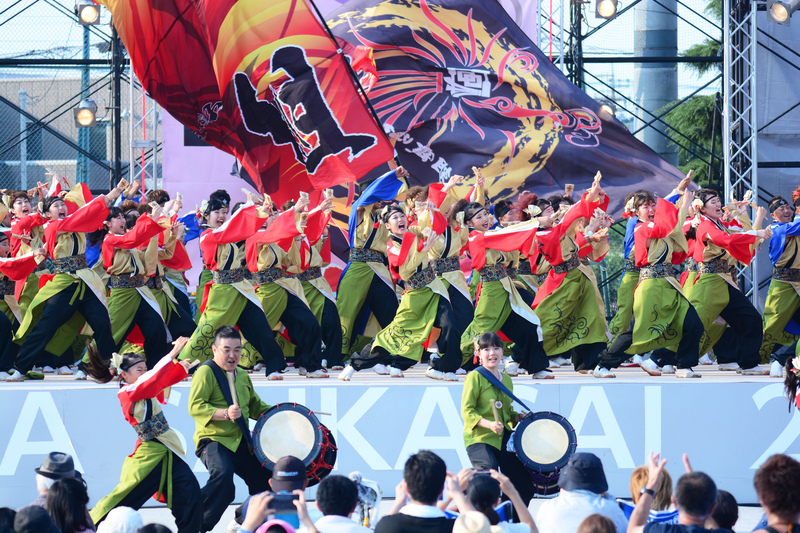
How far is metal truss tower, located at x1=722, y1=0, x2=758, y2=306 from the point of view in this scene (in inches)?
335

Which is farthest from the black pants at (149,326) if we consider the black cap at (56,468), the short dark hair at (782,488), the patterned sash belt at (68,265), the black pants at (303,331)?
the short dark hair at (782,488)

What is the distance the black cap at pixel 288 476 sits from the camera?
11.8ft

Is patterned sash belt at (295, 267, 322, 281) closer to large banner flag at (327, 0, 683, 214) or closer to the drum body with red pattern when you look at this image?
large banner flag at (327, 0, 683, 214)

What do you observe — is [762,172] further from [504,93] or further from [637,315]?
[637,315]

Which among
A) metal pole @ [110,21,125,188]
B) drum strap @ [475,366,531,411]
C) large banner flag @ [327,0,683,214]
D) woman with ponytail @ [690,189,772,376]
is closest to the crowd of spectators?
drum strap @ [475,366,531,411]

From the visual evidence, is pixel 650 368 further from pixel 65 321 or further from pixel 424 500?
pixel 424 500

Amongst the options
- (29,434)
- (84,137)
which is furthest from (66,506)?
(84,137)

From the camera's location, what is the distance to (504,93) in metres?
9.05

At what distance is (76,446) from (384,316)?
233 centimetres

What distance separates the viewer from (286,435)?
4648 millimetres

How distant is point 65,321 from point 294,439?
98.8 inches

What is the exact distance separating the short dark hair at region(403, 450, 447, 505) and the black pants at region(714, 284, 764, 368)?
4111 mm

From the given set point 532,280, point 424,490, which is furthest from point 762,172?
point 424,490

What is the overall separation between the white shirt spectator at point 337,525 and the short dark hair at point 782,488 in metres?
1.12
